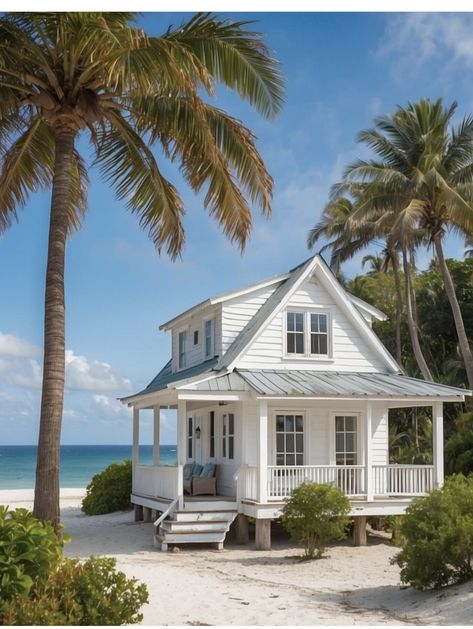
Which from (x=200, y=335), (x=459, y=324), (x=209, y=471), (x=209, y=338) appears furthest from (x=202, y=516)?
(x=459, y=324)

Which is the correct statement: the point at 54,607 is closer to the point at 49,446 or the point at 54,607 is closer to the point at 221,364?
the point at 49,446

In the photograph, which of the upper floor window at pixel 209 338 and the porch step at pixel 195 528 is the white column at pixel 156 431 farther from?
the porch step at pixel 195 528

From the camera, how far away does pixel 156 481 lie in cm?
2264

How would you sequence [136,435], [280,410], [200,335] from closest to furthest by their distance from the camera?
[280,410], [200,335], [136,435]

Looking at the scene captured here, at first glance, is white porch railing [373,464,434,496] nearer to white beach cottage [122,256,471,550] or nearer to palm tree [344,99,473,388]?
white beach cottage [122,256,471,550]

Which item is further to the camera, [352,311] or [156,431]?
[156,431]

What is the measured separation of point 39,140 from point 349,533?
1207cm

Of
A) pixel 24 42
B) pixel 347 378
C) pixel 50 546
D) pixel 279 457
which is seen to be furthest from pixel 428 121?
pixel 50 546

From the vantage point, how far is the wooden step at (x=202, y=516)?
19359mm

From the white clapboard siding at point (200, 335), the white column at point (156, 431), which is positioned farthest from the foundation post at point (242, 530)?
the white column at point (156, 431)

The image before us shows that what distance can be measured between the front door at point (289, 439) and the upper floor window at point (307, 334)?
1758mm

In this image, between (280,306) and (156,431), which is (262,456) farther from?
(156,431)

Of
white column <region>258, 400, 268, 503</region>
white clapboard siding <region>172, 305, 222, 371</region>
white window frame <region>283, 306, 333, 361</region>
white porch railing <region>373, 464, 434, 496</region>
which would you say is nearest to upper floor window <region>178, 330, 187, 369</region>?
white clapboard siding <region>172, 305, 222, 371</region>

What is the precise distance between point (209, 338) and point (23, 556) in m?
14.9
